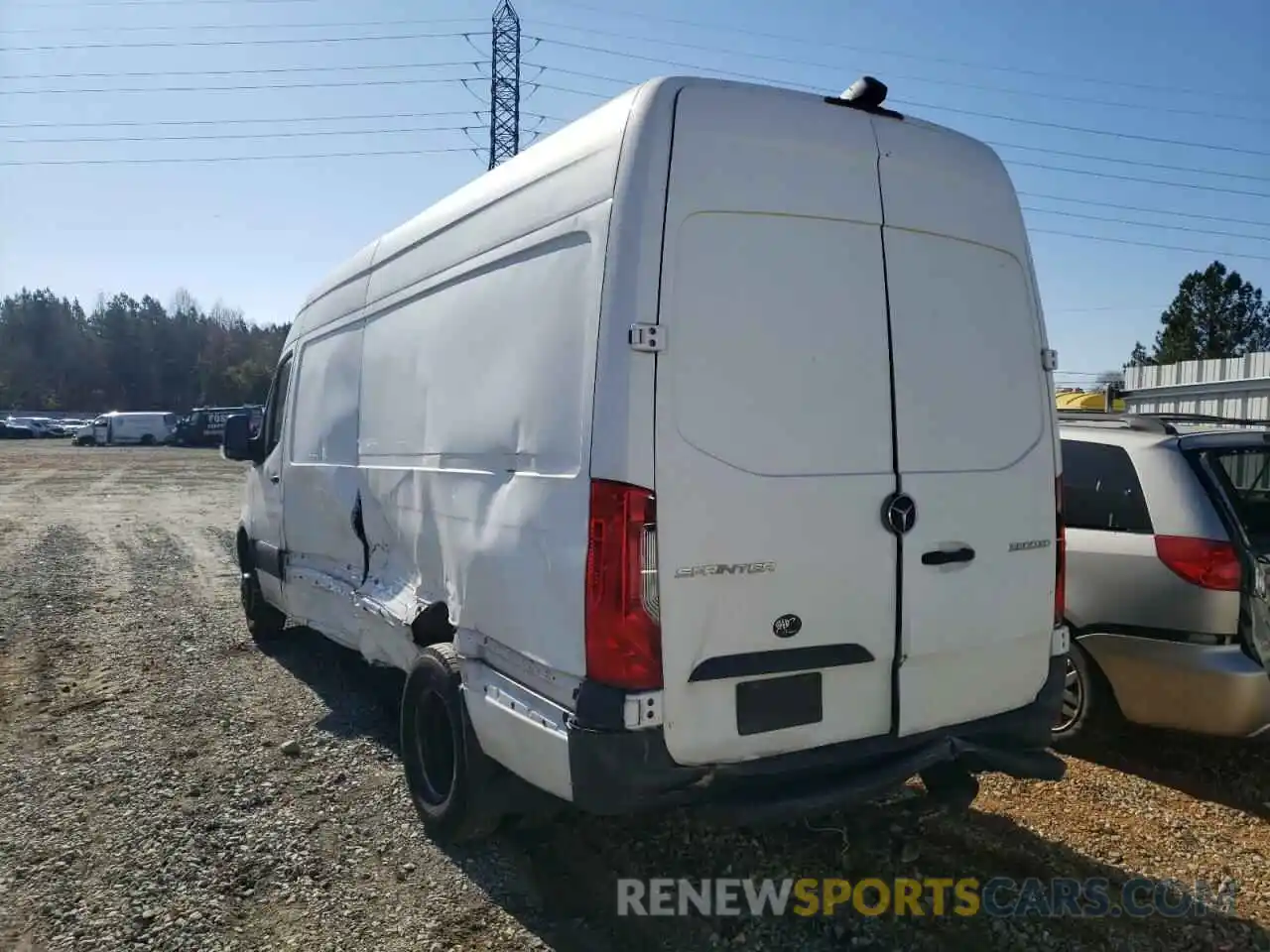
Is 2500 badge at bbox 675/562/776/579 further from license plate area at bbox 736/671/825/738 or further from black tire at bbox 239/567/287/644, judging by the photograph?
black tire at bbox 239/567/287/644

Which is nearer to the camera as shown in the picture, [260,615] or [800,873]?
[800,873]

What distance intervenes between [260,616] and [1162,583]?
6261 mm

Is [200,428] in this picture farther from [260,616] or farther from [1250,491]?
[1250,491]

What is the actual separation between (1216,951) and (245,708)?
506cm

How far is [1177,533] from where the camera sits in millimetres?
4352

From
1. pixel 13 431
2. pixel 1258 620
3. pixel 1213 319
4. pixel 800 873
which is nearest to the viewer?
pixel 800 873

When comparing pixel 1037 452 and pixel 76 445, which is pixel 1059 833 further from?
pixel 76 445

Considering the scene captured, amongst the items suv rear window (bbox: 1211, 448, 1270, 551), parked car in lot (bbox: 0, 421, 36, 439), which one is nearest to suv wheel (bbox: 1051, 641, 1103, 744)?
suv rear window (bbox: 1211, 448, 1270, 551)

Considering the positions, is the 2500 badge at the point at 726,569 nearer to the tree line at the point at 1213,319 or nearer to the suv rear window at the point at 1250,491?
the suv rear window at the point at 1250,491

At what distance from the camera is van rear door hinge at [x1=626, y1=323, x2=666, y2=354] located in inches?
109

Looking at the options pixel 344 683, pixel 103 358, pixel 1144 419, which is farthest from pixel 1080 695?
pixel 103 358

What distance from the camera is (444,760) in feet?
12.7

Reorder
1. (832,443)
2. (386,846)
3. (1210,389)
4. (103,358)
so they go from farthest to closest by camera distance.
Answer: (103,358) → (1210,389) → (386,846) → (832,443)

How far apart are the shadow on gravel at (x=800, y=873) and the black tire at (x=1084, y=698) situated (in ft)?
3.31
